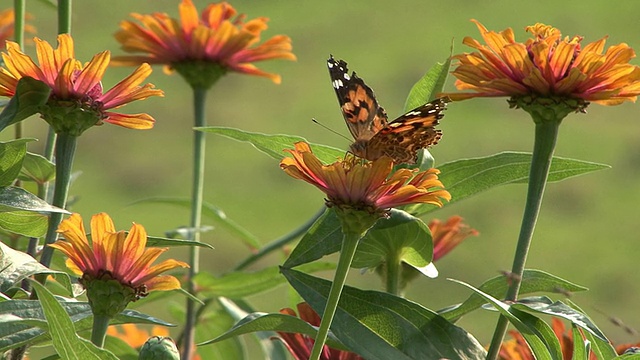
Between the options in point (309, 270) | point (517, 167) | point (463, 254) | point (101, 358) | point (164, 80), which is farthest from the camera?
point (164, 80)

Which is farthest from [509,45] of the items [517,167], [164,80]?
[164,80]

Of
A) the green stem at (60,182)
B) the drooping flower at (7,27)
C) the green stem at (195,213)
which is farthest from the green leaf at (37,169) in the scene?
the drooping flower at (7,27)

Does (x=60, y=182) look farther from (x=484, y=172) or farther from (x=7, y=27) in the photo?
(x=7, y=27)

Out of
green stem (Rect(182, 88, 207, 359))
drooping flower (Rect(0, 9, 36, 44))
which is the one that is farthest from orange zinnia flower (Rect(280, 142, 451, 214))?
drooping flower (Rect(0, 9, 36, 44))

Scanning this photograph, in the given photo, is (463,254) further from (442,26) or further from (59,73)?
(59,73)

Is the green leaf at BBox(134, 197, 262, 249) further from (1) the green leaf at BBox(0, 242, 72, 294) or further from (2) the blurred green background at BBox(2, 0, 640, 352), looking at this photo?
(2) the blurred green background at BBox(2, 0, 640, 352)

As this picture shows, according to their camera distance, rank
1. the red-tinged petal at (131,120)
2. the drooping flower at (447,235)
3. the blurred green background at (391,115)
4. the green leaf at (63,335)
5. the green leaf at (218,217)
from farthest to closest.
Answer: the blurred green background at (391,115), the green leaf at (218,217), the drooping flower at (447,235), the red-tinged petal at (131,120), the green leaf at (63,335)

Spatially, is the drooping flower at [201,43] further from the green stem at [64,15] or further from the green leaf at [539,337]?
the green leaf at [539,337]
